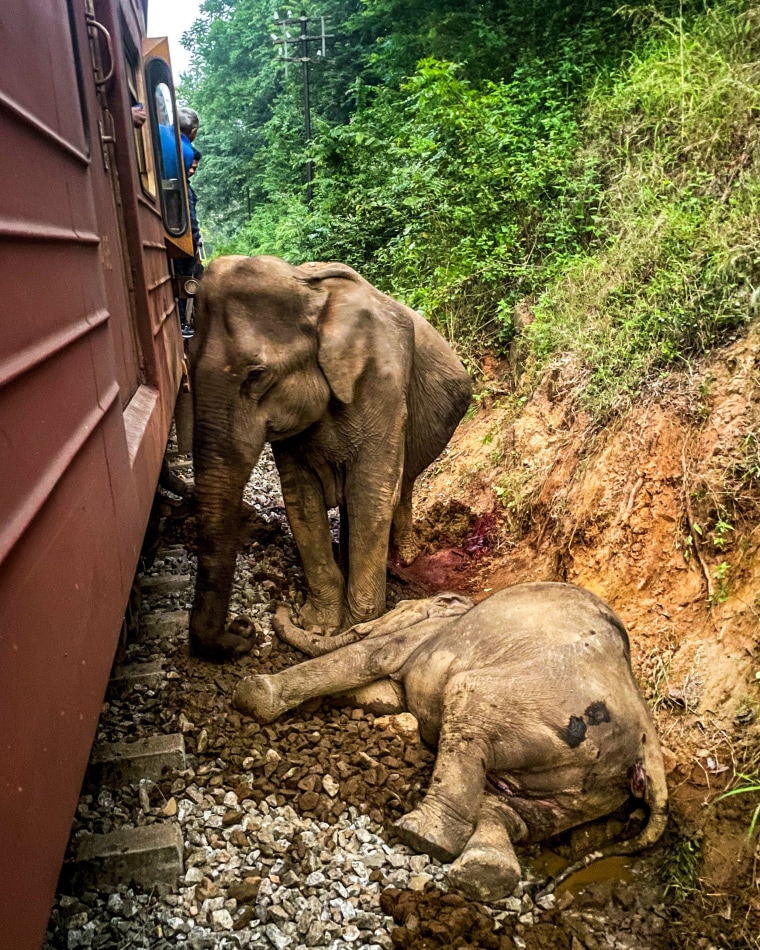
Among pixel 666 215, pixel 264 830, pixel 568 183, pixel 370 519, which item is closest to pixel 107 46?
pixel 370 519

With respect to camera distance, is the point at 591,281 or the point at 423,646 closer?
the point at 423,646

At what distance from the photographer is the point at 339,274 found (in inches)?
159

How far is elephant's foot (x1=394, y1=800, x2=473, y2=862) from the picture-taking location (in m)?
2.69

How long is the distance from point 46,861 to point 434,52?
11.0 metres

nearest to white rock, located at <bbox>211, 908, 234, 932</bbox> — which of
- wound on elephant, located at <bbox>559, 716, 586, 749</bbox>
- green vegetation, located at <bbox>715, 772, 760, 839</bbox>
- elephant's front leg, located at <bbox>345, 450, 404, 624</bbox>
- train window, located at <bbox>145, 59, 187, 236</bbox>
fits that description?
wound on elephant, located at <bbox>559, 716, 586, 749</bbox>

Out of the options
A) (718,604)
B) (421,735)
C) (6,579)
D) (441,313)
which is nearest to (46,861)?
(6,579)

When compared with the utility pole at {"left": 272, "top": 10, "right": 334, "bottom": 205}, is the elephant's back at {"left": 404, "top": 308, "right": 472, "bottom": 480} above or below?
below

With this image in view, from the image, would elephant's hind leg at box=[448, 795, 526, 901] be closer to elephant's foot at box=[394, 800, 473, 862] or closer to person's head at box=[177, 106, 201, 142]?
elephant's foot at box=[394, 800, 473, 862]

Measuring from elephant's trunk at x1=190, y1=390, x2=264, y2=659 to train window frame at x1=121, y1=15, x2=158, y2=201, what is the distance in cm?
196

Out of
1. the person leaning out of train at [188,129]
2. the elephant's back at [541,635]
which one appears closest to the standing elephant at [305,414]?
the elephant's back at [541,635]

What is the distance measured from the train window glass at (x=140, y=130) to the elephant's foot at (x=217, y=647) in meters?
2.83

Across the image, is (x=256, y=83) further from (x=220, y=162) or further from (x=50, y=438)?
(x=50, y=438)

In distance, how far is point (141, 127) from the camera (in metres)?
4.88

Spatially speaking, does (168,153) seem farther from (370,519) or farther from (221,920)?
(221,920)
